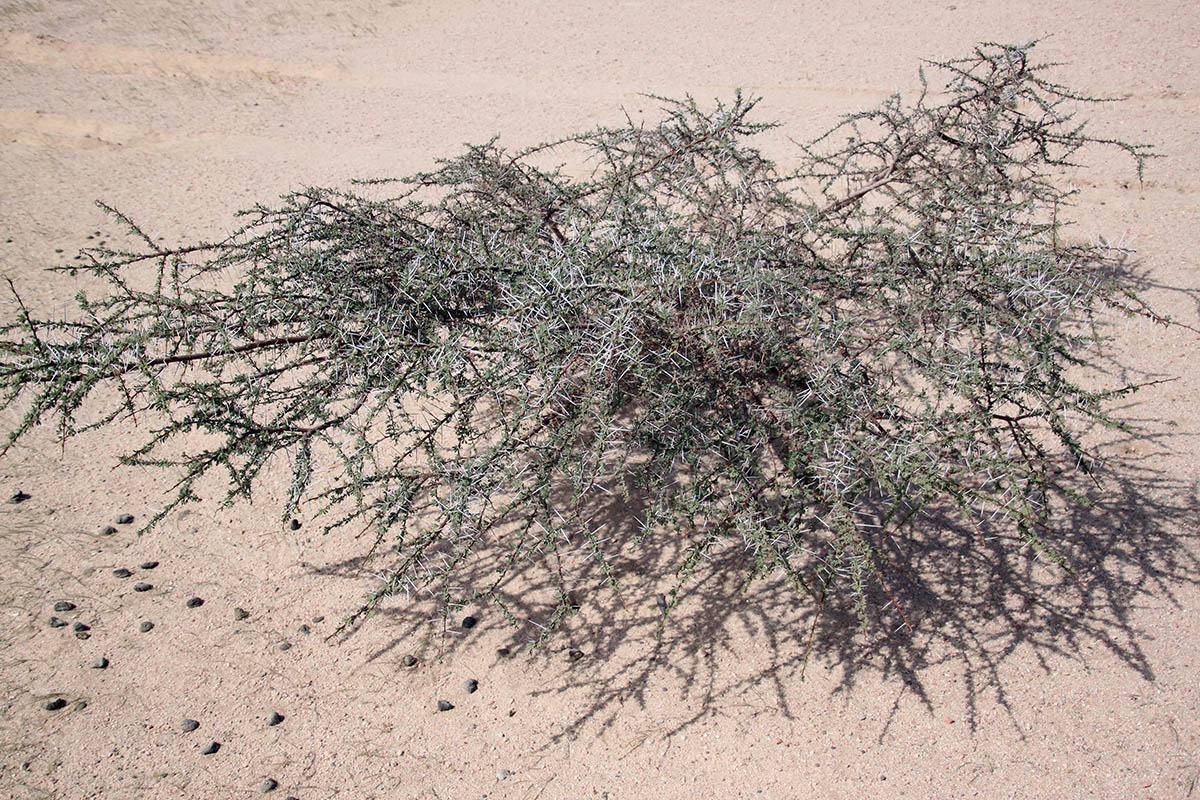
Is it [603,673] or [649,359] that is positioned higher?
[649,359]

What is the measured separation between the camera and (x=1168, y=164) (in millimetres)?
5746

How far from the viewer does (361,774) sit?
273cm

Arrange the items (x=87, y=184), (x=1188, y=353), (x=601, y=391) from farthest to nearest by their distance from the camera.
Result: (x=87, y=184)
(x=1188, y=353)
(x=601, y=391)

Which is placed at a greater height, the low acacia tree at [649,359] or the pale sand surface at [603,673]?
the low acacia tree at [649,359]

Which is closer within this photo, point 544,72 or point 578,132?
point 578,132

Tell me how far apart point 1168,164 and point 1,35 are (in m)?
10.3

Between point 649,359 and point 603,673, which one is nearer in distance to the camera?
point 649,359

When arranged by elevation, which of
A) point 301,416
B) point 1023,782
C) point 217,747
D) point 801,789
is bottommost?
point 217,747

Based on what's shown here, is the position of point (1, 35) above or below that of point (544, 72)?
below

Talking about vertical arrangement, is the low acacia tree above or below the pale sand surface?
above

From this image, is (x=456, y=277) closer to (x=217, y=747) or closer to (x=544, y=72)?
(x=217, y=747)

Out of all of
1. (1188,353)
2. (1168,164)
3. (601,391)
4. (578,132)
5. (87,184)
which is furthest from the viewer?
(578,132)

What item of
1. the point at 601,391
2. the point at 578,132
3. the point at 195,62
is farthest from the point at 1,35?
the point at 601,391

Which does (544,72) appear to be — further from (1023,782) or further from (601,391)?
(1023,782)
